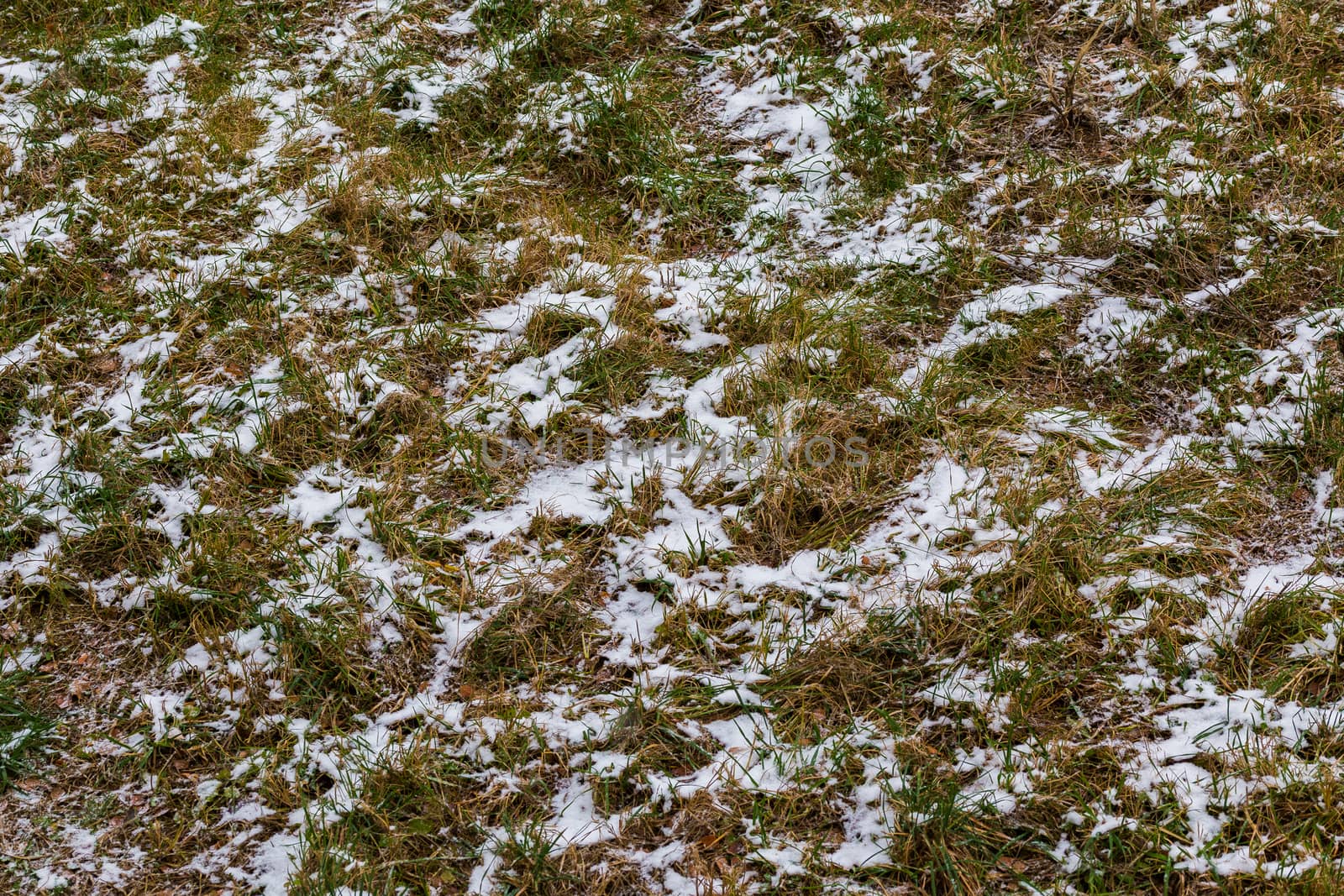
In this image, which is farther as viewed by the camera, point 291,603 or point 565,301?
point 565,301

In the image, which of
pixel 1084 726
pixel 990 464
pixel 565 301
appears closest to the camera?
pixel 1084 726

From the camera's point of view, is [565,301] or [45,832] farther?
[565,301]

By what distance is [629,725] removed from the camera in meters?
2.90

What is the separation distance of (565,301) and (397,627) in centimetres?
164

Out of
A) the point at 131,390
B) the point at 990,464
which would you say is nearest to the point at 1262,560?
the point at 990,464

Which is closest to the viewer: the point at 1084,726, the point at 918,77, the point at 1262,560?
the point at 1084,726

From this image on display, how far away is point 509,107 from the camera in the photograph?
16.7 feet

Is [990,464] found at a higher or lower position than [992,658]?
higher

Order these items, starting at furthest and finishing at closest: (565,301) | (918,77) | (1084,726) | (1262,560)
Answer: (918,77), (565,301), (1262,560), (1084,726)

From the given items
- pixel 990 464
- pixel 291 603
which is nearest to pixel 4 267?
pixel 291 603

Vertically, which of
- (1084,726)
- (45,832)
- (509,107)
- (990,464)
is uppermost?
(509,107)

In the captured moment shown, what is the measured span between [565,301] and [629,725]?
1972mm

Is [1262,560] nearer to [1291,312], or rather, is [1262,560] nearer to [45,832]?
[1291,312]

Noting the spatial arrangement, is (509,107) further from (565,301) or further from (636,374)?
(636,374)
